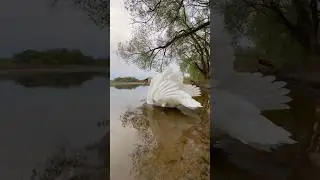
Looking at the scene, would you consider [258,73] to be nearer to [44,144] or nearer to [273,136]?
[273,136]

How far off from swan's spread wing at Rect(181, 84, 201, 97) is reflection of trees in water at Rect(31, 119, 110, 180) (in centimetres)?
69

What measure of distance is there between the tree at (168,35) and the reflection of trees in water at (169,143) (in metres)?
0.20

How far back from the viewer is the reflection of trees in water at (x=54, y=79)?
1.10 m

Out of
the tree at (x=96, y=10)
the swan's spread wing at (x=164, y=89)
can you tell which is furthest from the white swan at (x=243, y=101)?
the swan's spread wing at (x=164, y=89)

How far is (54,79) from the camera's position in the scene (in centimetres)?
113

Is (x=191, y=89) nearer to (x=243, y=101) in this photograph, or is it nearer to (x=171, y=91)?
(x=171, y=91)

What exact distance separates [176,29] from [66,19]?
748 mm

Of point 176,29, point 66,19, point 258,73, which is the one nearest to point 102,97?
point 66,19

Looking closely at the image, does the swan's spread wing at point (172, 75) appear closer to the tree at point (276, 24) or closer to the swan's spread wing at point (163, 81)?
the swan's spread wing at point (163, 81)

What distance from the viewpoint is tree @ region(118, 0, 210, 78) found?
1.70 meters

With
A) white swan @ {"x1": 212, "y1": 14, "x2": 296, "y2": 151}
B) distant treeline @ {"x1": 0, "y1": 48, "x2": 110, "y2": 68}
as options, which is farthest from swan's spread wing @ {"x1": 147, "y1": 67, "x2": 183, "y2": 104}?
distant treeline @ {"x1": 0, "y1": 48, "x2": 110, "y2": 68}

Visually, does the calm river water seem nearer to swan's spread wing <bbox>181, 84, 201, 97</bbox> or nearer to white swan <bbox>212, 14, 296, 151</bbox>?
white swan <bbox>212, 14, 296, 151</bbox>

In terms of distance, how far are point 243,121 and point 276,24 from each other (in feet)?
1.03

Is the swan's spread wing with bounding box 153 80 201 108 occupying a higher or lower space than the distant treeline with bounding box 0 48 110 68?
lower
